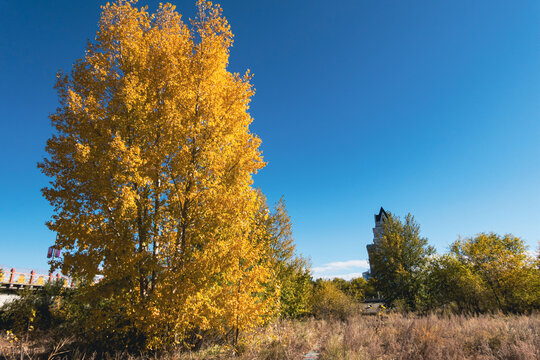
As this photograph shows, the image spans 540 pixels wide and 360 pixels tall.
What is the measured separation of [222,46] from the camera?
24.6 feet

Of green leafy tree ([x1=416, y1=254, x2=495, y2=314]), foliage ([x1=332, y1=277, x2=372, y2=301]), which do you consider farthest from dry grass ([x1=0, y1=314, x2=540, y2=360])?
green leafy tree ([x1=416, y1=254, x2=495, y2=314])

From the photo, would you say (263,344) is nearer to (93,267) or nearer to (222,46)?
(93,267)

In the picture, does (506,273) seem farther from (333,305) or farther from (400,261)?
(333,305)

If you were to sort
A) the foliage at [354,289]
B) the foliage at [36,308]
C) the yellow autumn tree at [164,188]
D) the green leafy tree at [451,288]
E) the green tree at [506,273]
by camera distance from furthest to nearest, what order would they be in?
the foliage at [354,289]
the green leafy tree at [451,288]
the green tree at [506,273]
the foliage at [36,308]
the yellow autumn tree at [164,188]

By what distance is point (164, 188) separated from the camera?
6141 millimetres

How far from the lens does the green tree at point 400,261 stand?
2177 cm

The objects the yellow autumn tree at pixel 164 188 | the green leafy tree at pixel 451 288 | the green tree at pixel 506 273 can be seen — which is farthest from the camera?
the green leafy tree at pixel 451 288

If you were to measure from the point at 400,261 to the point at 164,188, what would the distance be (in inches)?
911

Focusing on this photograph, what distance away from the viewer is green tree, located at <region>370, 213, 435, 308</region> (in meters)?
21.8

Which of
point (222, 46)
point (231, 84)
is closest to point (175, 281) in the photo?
point (231, 84)

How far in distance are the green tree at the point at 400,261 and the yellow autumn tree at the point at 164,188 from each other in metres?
20.1

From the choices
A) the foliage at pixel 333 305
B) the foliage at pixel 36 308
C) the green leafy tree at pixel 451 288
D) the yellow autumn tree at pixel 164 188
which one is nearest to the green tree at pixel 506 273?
the green leafy tree at pixel 451 288

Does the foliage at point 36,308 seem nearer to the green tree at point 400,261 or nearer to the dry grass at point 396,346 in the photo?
the dry grass at point 396,346

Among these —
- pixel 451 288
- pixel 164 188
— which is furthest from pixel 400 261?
pixel 164 188
